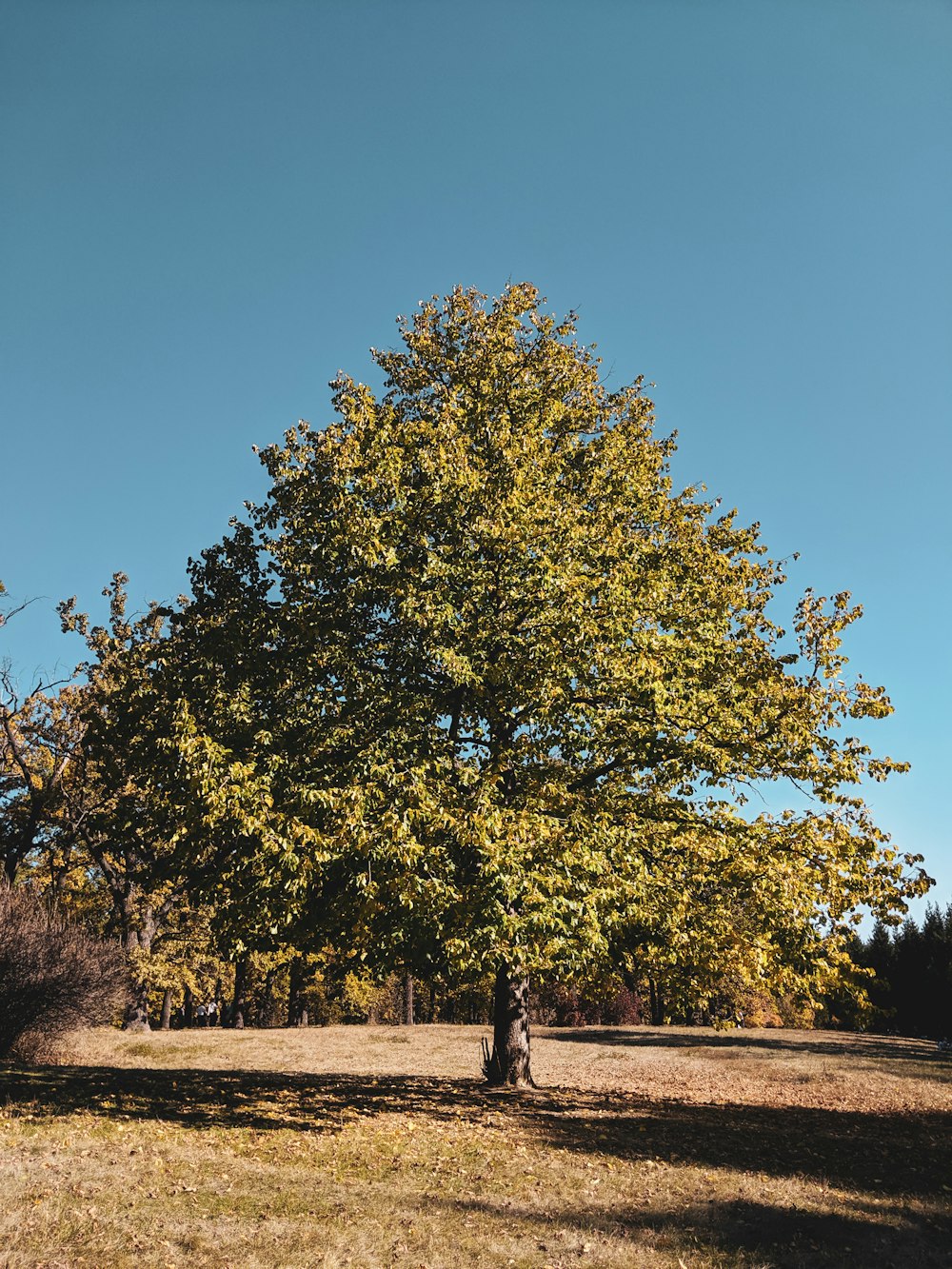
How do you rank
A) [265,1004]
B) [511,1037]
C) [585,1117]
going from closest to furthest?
1. [585,1117]
2. [511,1037]
3. [265,1004]

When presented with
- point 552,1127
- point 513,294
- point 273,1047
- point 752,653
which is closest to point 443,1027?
point 273,1047

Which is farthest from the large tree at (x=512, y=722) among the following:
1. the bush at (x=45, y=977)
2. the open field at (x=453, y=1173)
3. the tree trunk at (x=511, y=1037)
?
the bush at (x=45, y=977)

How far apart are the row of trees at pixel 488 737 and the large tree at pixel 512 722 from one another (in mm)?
62

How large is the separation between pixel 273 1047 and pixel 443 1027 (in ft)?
48.5

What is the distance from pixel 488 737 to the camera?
1599 centimetres

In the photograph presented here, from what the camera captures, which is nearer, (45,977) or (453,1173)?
(453,1173)

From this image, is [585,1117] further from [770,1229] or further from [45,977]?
[45,977]

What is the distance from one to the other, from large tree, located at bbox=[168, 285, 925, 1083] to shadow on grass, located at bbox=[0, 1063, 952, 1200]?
7.36 ft

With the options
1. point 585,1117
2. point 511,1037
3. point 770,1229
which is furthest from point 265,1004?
point 770,1229

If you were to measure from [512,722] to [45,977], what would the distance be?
1281 centimetres

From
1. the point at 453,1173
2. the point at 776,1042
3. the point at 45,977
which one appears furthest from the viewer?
the point at 776,1042

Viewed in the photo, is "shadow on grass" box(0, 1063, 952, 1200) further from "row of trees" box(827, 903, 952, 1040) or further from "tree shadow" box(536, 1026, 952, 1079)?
"row of trees" box(827, 903, 952, 1040)

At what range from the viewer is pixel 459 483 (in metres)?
14.1

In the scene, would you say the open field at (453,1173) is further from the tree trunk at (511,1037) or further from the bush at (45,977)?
the bush at (45,977)
